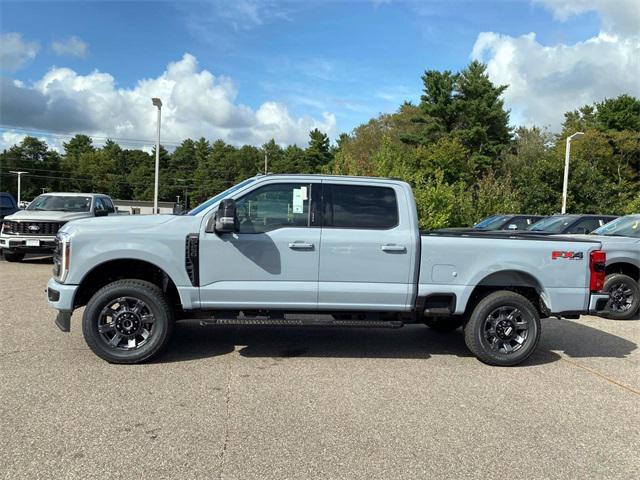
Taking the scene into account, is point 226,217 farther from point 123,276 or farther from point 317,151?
point 317,151

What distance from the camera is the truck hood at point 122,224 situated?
5.38m

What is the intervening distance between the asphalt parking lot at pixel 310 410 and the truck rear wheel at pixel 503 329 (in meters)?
0.19

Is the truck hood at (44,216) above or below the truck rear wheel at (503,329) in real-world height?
above

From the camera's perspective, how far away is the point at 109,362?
538 cm

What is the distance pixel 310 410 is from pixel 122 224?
9.10 ft

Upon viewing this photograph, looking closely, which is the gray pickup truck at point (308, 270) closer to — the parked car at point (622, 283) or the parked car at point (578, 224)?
the parked car at point (622, 283)

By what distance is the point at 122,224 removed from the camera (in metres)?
5.46

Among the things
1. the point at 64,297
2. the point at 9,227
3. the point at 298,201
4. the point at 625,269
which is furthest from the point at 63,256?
the point at 9,227

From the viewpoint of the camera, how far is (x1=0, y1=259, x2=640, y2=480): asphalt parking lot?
3.49 metres

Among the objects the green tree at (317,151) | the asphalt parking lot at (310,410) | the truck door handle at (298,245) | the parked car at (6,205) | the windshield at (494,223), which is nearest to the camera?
the asphalt parking lot at (310,410)

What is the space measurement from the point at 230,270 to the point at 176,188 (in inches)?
4231

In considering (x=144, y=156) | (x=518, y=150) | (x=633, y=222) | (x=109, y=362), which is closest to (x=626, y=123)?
(x=518, y=150)

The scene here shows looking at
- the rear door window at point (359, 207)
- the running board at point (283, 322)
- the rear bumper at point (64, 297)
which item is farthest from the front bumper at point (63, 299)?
the rear door window at point (359, 207)


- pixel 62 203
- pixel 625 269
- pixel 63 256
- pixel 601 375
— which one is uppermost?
pixel 62 203
